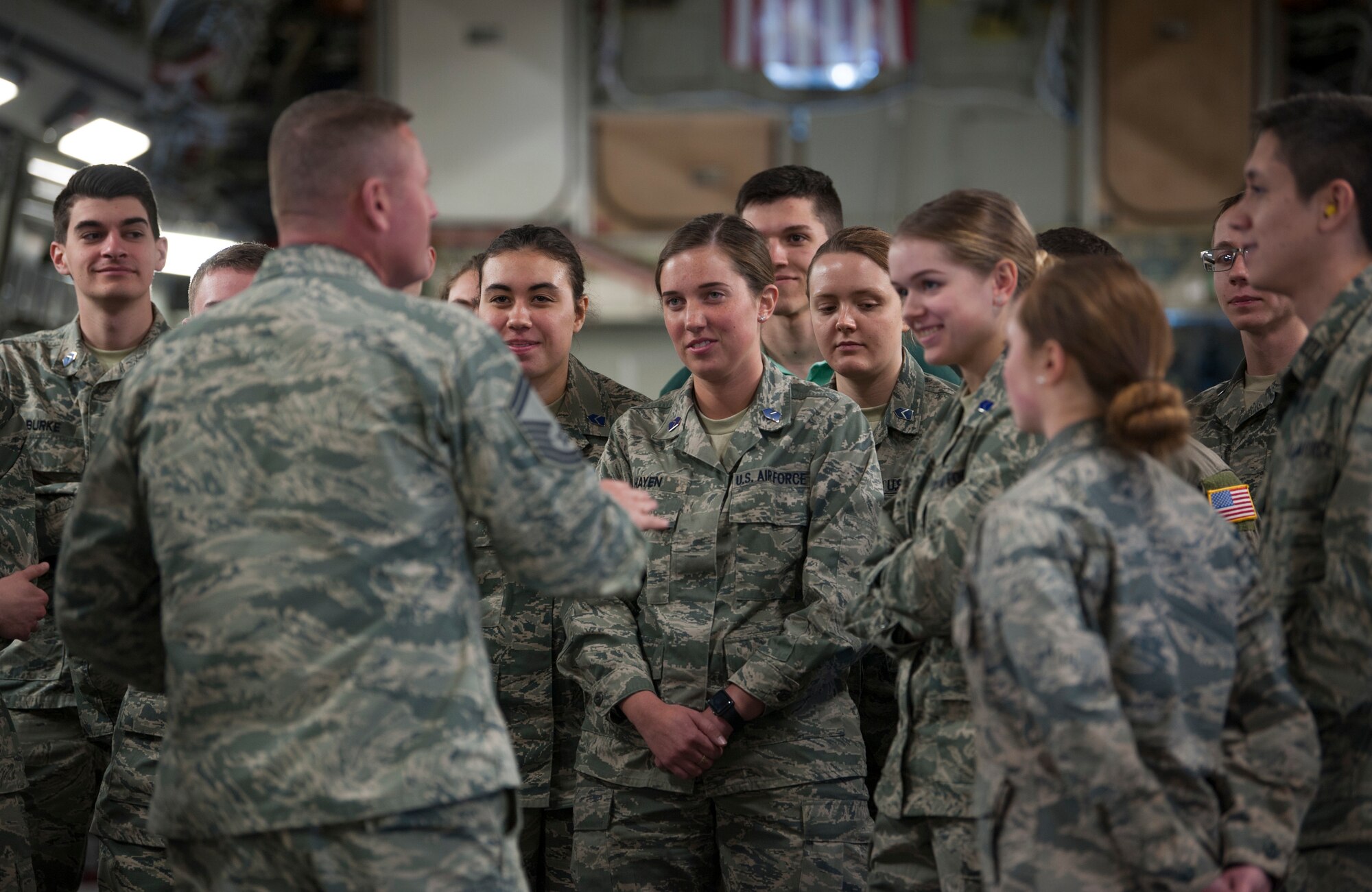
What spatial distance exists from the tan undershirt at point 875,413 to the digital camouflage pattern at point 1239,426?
779 mm

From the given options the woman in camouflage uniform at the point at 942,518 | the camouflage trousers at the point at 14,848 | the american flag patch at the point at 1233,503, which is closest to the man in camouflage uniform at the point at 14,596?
the camouflage trousers at the point at 14,848

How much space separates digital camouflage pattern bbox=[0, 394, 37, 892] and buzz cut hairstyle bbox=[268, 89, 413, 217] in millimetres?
1450

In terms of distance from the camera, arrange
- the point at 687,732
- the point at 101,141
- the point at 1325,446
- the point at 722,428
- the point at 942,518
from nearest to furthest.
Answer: the point at 1325,446
the point at 942,518
the point at 687,732
the point at 722,428
the point at 101,141

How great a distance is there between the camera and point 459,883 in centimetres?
157

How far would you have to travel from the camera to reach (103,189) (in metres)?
3.31

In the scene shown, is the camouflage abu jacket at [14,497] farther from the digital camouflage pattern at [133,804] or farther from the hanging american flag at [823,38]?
the hanging american flag at [823,38]

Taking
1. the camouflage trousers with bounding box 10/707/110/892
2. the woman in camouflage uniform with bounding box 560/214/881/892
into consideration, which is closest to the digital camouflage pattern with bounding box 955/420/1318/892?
the woman in camouflage uniform with bounding box 560/214/881/892

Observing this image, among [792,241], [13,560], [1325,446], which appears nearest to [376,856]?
[1325,446]

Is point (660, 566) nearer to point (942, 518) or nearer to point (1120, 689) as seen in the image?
point (942, 518)

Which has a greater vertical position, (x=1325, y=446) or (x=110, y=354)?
(x=110, y=354)

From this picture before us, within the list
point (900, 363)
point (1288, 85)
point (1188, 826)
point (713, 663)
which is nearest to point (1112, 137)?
point (1288, 85)

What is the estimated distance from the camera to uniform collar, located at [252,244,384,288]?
1732 millimetres

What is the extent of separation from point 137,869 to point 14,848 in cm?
25

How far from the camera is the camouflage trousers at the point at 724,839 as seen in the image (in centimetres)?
245
